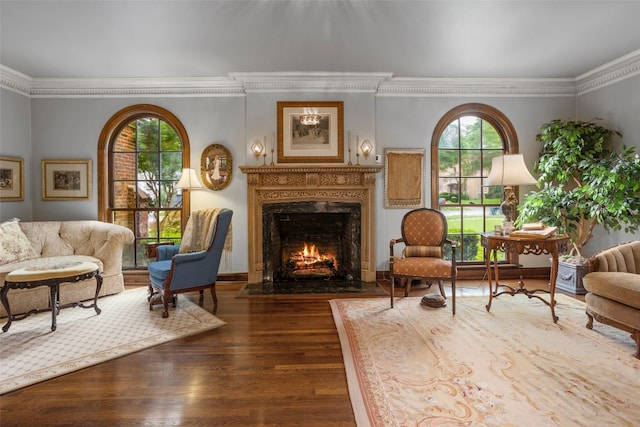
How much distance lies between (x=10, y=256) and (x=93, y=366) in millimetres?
2363

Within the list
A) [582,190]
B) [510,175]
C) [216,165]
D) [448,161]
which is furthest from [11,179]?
[582,190]

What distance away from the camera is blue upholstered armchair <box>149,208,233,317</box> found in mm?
3359

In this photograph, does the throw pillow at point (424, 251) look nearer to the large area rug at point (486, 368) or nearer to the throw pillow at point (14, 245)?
the large area rug at point (486, 368)

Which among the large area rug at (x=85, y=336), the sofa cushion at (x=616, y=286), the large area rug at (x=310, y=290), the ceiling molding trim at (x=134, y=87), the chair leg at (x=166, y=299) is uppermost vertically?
the ceiling molding trim at (x=134, y=87)

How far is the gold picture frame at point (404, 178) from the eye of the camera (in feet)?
15.3

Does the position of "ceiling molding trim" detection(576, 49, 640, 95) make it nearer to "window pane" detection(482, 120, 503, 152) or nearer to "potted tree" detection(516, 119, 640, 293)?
"potted tree" detection(516, 119, 640, 293)

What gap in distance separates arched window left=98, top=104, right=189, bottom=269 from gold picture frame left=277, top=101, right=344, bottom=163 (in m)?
1.66

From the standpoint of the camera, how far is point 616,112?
4.21 m

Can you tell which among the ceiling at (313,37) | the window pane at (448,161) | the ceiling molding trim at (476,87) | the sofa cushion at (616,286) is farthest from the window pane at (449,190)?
the sofa cushion at (616,286)

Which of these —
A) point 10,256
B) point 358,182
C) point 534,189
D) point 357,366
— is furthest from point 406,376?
point 10,256

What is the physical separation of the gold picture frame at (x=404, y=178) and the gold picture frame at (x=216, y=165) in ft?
7.75

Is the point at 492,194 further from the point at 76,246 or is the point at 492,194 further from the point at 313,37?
the point at 76,246

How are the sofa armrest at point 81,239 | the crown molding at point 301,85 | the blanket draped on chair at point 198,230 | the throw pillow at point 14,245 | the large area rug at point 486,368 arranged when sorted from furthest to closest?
the crown molding at point 301,85 → the sofa armrest at point 81,239 → the blanket draped on chair at point 198,230 → the throw pillow at point 14,245 → the large area rug at point 486,368

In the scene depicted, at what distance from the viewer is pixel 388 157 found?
183 inches
